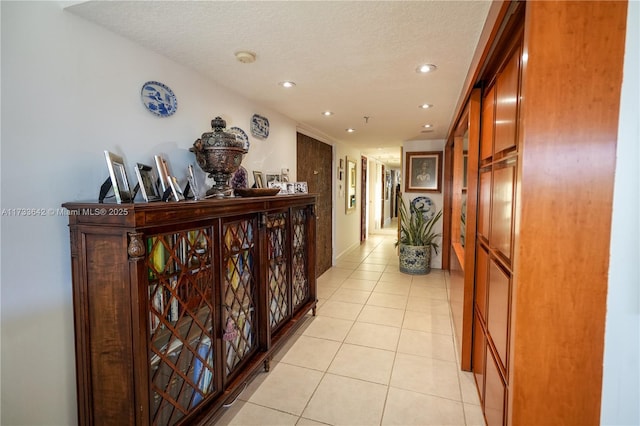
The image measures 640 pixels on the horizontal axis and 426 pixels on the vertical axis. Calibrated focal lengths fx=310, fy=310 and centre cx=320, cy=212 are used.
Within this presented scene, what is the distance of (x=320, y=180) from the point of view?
15.0 feet

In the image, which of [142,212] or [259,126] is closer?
[142,212]

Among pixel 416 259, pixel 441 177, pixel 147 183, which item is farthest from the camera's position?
pixel 441 177

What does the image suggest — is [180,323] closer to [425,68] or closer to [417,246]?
[425,68]

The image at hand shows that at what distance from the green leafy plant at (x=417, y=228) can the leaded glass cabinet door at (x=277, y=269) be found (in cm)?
263

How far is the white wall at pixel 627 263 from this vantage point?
2.87 ft

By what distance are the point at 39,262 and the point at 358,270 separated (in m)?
4.03

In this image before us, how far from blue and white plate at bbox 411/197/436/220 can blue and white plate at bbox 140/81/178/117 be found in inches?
159

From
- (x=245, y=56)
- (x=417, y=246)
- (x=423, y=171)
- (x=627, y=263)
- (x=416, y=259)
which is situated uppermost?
(x=245, y=56)

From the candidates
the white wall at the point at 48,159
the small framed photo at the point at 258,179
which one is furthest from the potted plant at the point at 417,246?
the white wall at the point at 48,159

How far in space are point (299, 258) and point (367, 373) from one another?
1091 mm

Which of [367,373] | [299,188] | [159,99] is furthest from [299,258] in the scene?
[159,99]

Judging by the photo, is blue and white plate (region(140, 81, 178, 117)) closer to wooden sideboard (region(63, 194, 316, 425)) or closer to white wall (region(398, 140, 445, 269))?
wooden sideboard (region(63, 194, 316, 425))

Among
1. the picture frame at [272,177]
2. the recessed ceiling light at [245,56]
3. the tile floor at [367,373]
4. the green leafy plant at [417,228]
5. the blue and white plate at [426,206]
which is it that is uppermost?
the recessed ceiling light at [245,56]

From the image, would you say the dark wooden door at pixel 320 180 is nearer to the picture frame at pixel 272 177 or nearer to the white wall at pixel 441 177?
the picture frame at pixel 272 177
